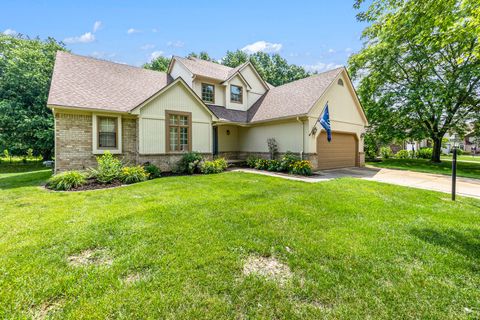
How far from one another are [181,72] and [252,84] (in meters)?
5.56

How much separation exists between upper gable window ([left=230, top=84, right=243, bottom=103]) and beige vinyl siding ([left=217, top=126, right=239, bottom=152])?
6.79 feet

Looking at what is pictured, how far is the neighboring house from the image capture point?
1052 cm

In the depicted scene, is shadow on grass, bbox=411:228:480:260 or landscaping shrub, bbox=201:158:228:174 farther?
landscaping shrub, bbox=201:158:228:174

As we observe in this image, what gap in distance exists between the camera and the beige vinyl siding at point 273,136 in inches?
510

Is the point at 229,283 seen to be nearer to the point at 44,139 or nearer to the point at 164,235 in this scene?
the point at 164,235

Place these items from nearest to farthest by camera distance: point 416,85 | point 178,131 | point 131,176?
point 131,176 → point 178,131 → point 416,85

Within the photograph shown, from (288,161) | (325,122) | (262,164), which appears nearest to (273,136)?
(262,164)

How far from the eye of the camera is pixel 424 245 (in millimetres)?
3818

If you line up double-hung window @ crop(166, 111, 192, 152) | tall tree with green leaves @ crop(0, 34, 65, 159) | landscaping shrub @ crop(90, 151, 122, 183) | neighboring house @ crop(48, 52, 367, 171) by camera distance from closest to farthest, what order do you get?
landscaping shrub @ crop(90, 151, 122, 183) < neighboring house @ crop(48, 52, 367, 171) < double-hung window @ crop(166, 111, 192, 152) < tall tree with green leaves @ crop(0, 34, 65, 159)

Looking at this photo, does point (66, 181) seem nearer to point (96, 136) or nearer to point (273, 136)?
point (96, 136)

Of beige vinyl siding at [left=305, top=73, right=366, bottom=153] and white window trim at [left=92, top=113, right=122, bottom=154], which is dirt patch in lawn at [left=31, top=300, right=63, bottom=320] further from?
beige vinyl siding at [left=305, top=73, right=366, bottom=153]

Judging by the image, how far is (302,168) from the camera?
11.6 m

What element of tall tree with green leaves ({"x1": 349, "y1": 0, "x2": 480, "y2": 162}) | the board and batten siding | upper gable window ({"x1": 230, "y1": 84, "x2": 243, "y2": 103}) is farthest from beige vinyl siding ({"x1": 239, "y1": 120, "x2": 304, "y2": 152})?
tall tree with green leaves ({"x1": 349, "y1": 0, "x2": 480, "y2": 162})

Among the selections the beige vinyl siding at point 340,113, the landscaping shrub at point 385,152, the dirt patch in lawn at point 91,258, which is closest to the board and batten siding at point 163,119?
the beige vinyl siding at point 340,113
